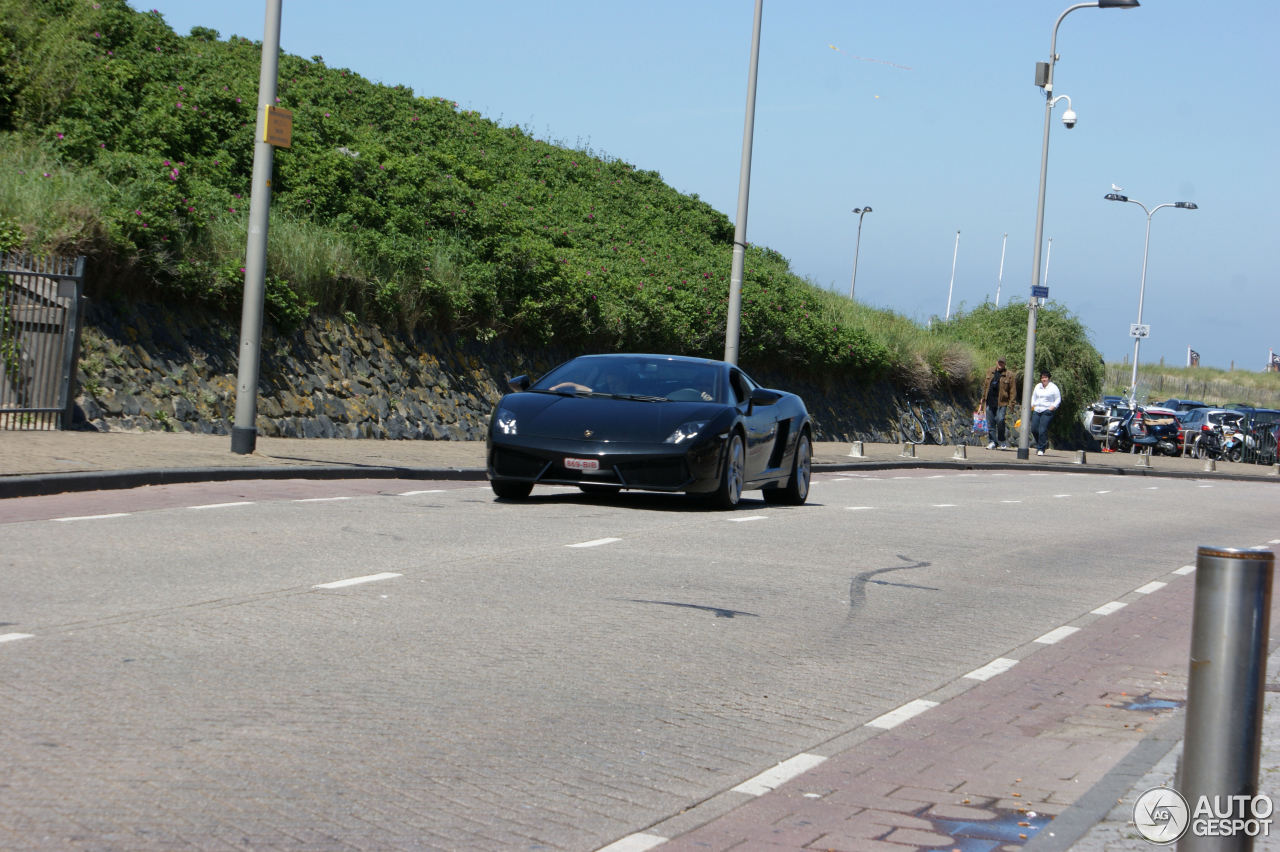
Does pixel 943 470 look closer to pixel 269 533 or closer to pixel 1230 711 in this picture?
pixel 269 533

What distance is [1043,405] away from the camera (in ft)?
119

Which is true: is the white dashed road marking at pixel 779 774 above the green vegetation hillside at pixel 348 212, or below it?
below

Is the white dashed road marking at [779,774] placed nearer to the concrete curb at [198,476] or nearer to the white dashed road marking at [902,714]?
the white dashed road marking at [902,714]

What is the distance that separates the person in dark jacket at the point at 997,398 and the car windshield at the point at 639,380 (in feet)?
79.5

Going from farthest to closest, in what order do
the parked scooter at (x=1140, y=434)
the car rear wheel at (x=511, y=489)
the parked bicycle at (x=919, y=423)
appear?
1. the parked scooter at (x=1140, y=434)
2. the parked bicycle at (x=919, y=423)
3. the car rear wheel at (x=511, y=489)

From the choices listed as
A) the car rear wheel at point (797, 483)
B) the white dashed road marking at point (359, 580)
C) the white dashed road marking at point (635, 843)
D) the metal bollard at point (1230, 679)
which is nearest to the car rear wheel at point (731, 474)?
the car rear wheel at point (797, 483)

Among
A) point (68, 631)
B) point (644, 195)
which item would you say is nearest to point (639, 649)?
point (68, 631)

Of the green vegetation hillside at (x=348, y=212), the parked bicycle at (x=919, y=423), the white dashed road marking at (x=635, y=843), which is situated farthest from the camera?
the parked bicycle at (x=919, y=423)

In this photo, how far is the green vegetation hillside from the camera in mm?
19500

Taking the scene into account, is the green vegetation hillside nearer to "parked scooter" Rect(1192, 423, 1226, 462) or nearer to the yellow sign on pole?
the yellow sign on pole

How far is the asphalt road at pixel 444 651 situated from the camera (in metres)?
4.56

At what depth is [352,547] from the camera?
10.1 meters

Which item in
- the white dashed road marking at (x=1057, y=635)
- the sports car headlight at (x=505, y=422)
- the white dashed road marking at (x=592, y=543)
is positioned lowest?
the white dashed road marking at (x=1057, y=635)

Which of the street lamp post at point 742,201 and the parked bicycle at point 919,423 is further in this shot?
the parked bicycle at point 919,423
